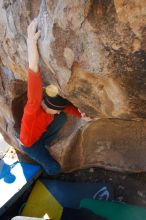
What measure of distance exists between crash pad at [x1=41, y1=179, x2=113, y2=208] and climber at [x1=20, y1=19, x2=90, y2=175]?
0.12 metres

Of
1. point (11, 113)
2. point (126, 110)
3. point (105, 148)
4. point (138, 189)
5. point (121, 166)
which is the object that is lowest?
point (138, 189)

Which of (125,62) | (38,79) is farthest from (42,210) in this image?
Result: (125,62)

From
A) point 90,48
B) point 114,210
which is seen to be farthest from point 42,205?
point 90,48

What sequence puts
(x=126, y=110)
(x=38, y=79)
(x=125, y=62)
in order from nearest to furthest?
(x=125, y=62) < (x=126, y=110) < (x=38, y=79)

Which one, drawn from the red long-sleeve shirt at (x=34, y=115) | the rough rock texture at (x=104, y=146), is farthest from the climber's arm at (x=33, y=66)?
the rough rock texture at (x=104, y=146)

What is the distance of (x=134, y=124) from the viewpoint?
288cm

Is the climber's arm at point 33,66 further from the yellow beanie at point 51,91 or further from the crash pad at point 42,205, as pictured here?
the crash pad at point 42,205

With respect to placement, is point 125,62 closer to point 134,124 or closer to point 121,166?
point 134,124

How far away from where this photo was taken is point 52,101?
256 cm

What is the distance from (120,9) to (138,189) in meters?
1.95

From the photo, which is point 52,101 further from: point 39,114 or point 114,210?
point 114,210

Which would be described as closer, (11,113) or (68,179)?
(11,113)

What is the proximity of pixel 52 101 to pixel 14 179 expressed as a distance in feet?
3.25

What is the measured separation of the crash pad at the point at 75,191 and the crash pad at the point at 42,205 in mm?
41
